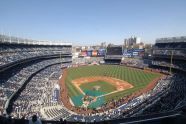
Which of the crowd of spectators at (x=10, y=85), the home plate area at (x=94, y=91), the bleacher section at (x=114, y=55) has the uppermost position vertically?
the bleacher section at (x=114, y=55)

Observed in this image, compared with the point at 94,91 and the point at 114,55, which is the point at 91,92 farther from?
the point at 114,55

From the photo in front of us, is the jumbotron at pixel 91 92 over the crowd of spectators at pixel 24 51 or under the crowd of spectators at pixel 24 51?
under


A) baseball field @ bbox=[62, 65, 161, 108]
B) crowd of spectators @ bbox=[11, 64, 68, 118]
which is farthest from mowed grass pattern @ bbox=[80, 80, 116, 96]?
crowd of spectators @ bbox=[11, 64, 68, 118]

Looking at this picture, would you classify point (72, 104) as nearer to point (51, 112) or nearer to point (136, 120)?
point (51, 112)

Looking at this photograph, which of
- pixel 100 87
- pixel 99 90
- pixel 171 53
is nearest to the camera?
pixel 99 90

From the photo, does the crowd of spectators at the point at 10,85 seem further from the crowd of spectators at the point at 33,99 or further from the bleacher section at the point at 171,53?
the bleacher section at the point at 171,53

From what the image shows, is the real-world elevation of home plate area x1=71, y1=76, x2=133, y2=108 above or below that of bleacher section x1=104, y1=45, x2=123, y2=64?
below

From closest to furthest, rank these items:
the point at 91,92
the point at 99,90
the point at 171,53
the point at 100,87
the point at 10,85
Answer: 1. the point at 10,85
2. the point at 91,92
3. the point at 99,90
4. the point at 100,87
5. the point at 171,53

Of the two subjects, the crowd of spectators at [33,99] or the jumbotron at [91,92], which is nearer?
the jumbotron at [91,92]

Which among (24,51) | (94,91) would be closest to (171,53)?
(94,91)

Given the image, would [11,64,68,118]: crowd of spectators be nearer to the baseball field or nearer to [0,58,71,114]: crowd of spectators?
[0,58,71,114]: crowd of spectators

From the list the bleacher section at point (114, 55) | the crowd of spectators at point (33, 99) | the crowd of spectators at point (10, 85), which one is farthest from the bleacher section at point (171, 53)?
the crowd of spectators at point (10, 85)
